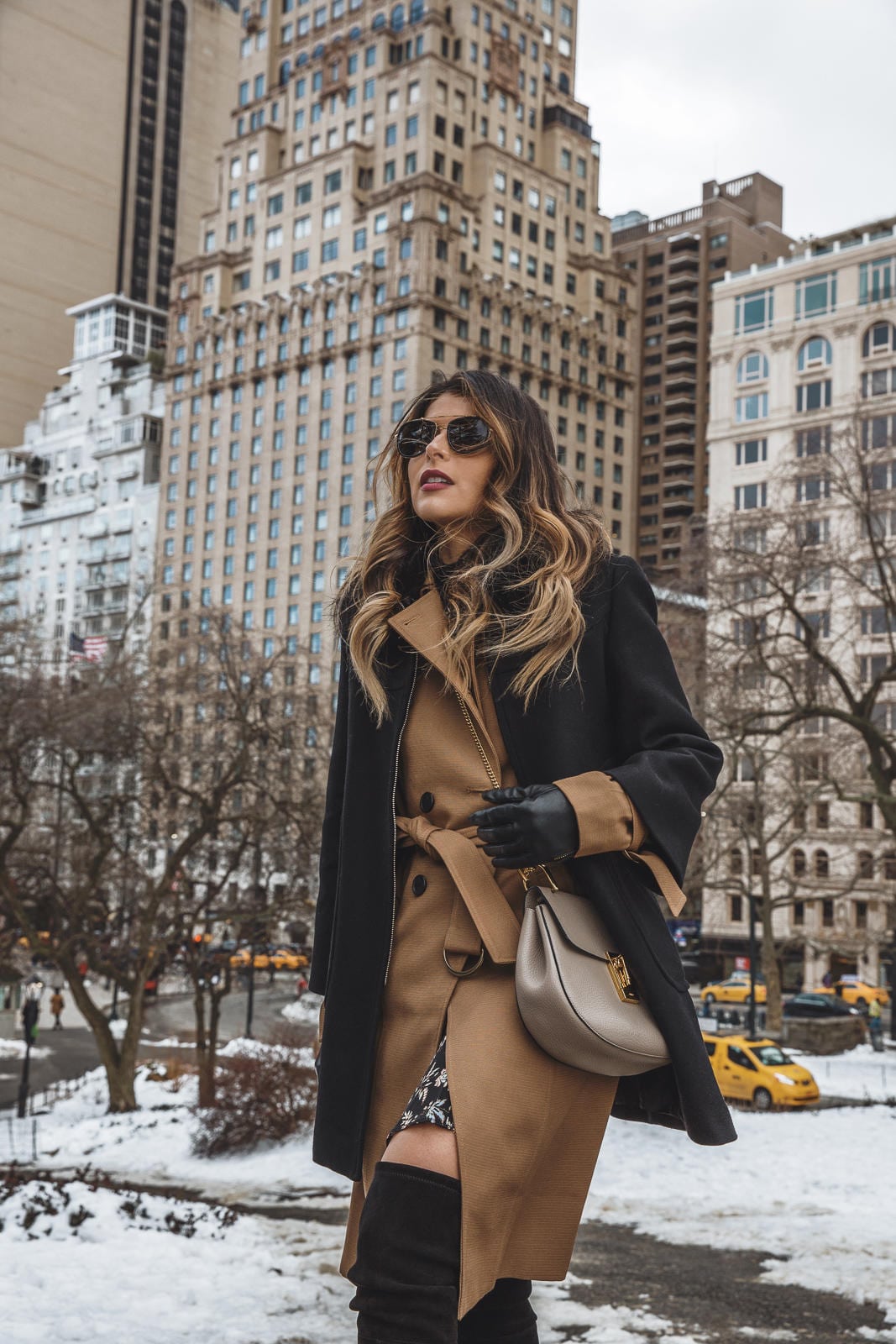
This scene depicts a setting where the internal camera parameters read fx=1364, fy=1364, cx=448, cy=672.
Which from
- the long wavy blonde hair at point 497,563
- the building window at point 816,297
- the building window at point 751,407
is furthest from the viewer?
the building window at point 751,407

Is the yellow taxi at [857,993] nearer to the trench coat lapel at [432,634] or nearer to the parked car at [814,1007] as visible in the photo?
the parked car at [814,1007]

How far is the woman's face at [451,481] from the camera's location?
3.13 m

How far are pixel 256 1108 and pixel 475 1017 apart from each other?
18579mm

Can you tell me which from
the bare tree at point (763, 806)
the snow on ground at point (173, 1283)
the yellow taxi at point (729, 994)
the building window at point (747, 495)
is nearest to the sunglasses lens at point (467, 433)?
the snow on ground at point (173, 1283)

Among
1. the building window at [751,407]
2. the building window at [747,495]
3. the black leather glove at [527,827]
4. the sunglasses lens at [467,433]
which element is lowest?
the black leather glove at [527,827]

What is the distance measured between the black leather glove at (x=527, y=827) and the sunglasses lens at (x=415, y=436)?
99 centimetres

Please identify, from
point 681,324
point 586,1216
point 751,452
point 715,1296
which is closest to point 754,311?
point 751,452

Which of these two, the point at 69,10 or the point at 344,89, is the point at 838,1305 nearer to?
the point at 344,89

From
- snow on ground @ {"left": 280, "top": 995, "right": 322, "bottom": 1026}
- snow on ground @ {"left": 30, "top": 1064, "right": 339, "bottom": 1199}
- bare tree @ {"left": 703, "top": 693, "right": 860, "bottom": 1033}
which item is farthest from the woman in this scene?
snow on ground @ {"left": 280, "top": 995, "right": 322, "bottom": 1026}

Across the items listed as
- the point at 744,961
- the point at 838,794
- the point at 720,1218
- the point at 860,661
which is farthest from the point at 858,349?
the point at 720,1218

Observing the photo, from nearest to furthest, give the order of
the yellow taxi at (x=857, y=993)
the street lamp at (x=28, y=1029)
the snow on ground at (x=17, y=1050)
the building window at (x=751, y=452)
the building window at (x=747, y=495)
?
1. the street lamp at (x=28, y=1029)
2. the snow on ground at (x=17, y=1050)
3. the yellow taxi at (x=857, y=993)
4. the building window at (x=747, y=495)
5. the building window at (x=751, y=452)

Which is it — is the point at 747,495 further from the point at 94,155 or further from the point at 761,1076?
the point at 94,155

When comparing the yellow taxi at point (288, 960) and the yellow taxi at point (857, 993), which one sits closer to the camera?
the yellow taxi at point (857, 993)

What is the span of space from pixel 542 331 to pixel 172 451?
99.0 ft
